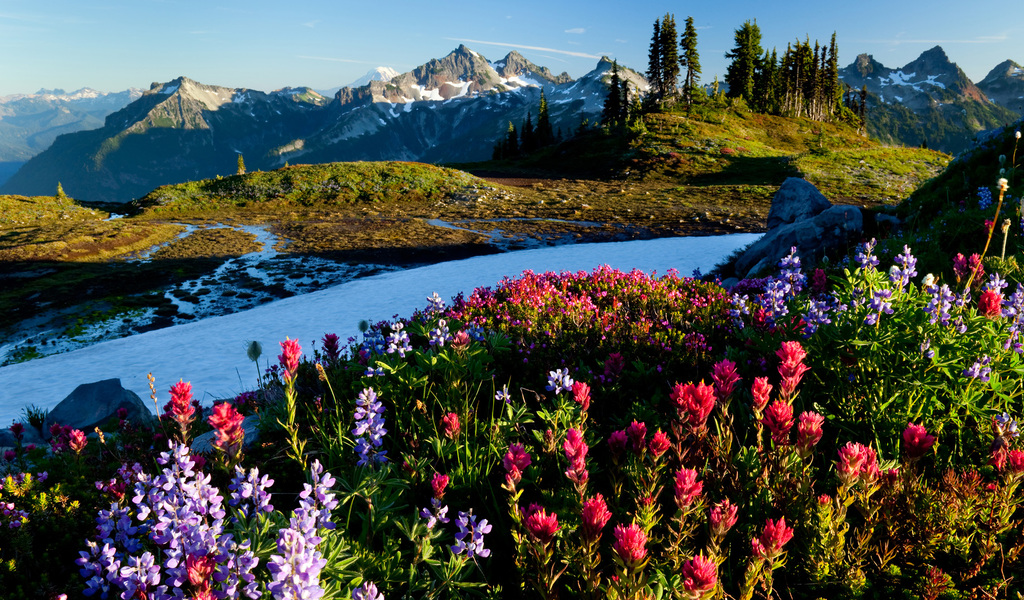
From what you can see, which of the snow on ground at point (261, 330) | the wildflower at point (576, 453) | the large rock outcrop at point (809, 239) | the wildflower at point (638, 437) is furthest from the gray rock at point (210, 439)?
the large rock outcrop at point (809, 239)

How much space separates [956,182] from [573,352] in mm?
11375

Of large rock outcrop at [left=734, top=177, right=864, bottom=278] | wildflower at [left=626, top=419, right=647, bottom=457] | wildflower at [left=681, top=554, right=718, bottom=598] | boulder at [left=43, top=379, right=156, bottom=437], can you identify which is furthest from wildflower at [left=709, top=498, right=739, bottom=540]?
large rock outcrop at [left=734, top=177, right=864, bottom=278]

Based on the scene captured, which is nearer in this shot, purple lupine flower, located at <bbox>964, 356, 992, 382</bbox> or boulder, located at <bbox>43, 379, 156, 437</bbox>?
purple lupine flower, located at <bbox>964, 356, 992, 382</bbox>

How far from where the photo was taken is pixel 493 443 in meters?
3.35

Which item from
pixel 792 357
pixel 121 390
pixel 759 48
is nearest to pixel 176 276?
pixel 121 390

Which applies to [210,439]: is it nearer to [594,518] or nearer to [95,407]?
[594,518]

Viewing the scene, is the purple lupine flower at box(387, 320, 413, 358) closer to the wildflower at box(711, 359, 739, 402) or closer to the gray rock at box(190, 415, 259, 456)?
the gray rock at box(190, 415, 259, 456)

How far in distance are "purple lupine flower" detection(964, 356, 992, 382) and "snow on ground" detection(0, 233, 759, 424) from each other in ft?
26.3

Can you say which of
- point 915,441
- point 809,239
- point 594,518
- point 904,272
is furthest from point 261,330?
point 809,239

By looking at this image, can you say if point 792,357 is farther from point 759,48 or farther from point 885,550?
point 759,48

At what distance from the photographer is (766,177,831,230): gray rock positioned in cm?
1336

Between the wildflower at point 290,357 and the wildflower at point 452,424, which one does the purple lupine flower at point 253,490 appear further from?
the wildflower at point 452,424

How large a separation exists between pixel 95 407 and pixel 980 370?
8.99 metres

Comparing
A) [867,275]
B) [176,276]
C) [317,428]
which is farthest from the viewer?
[176,276]
